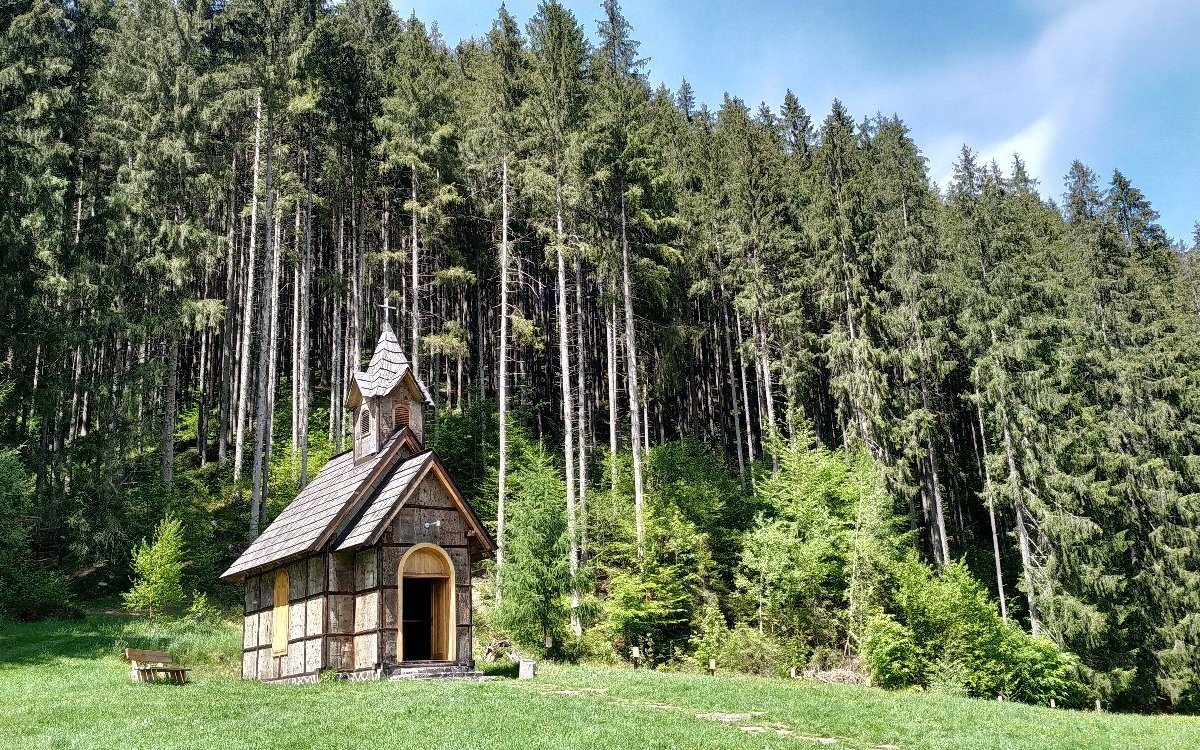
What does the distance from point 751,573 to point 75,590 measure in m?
20.6

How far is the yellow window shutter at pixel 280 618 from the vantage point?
1845 centimetres

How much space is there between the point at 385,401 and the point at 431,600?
4.77 meters

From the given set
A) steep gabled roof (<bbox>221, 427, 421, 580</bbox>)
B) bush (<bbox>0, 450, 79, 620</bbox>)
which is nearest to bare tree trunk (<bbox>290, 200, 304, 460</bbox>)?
bush (<bbox>0, 450, 79, 620</bbox>)

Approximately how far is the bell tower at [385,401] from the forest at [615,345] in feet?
12.0

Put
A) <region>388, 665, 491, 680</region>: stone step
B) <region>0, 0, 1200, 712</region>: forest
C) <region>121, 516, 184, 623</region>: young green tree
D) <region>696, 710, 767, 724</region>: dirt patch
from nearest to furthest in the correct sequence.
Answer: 1. <region>696, 710, 767, 724</region>: dirt patch
2. <region>388, 665, 491, 680</region>: stone step
3. <region>121, 516, 184, 623</region>: young green tree
4. <region>0, 0, 1200, 712</region>: forest

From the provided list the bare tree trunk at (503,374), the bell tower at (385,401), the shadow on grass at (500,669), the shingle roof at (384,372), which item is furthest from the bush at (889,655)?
the shingle roof at (384,372)

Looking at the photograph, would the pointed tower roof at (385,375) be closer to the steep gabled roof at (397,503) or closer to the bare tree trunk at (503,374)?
the steep gabled roof at (397,503)

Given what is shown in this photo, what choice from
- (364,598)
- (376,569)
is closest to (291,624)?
(364,598)

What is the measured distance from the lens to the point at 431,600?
19.0 meters

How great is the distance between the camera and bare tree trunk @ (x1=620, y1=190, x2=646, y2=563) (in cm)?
2498

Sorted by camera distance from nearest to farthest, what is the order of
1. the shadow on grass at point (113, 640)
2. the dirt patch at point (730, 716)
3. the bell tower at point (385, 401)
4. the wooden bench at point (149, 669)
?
the dirt patch at point (730, 716)
the wooden bench at point (149, 669)
the shadow on grass at point (113, 640)
the bell tower at point (385, 401)

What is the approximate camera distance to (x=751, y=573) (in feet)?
89.5

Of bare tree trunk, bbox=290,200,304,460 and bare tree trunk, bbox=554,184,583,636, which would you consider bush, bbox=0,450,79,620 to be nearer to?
bare tree trunk, bbox=290,200,304,460

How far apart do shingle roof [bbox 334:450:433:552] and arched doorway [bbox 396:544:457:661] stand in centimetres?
108
